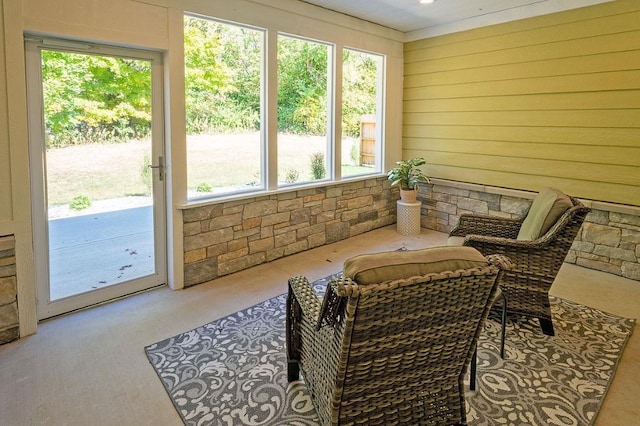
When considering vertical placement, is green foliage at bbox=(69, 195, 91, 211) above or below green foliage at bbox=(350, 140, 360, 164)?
below

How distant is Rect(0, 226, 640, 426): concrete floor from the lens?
6.93 ft

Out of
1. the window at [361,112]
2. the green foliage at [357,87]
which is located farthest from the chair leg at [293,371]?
the green foliage at [357,87]

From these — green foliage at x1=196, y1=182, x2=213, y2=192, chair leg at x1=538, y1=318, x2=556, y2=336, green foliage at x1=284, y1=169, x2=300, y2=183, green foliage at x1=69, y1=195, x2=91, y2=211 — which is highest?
green foliage at x1=284, y1=169, x2=300, y2=183

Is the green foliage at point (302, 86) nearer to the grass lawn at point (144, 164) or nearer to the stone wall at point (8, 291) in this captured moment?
the grass lawn at point (144, 164)

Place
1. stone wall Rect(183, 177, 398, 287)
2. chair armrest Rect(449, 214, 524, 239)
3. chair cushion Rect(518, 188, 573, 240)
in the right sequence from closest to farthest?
chair cushion Rect(518, 188, 573, 240), chair armrest Rect(449, 214, 524, 239), stone wall Rect(183, 177, 398, 287)

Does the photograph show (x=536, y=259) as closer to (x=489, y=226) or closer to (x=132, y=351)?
(x=489, y=226)

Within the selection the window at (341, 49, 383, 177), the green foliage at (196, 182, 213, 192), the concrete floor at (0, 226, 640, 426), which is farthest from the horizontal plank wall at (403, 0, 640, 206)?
the green foliage at (196, 182, 213, 192)

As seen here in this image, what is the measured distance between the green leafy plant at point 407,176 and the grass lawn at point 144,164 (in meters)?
1.10

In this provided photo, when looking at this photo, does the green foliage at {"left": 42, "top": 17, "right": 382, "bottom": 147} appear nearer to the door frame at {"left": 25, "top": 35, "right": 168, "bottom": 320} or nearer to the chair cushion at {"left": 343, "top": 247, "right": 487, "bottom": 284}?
the door frame at {"left": 25, "top": 35, "right": 168, "bottom": 320}

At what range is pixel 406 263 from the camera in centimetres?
156

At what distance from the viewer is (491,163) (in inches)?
198

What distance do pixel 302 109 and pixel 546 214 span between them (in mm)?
2758

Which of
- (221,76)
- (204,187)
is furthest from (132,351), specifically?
(221,76)

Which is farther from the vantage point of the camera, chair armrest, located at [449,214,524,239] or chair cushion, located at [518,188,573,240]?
chair armrest, located at [449,214,524,239]
